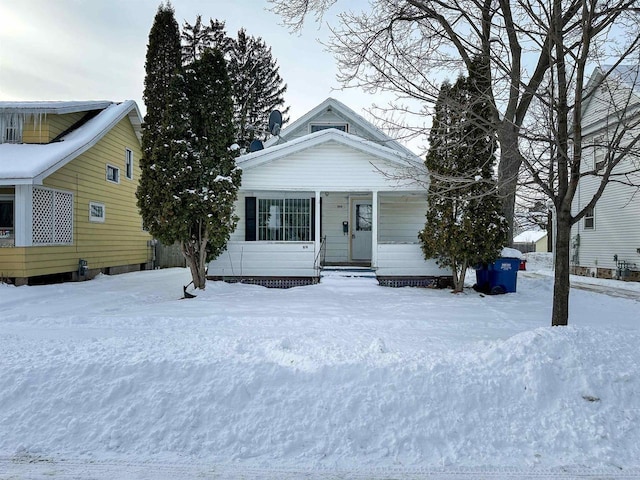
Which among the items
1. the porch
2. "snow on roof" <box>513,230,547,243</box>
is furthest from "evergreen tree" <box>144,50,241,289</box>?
"snow on roof" <box>513,230,547,243</box>

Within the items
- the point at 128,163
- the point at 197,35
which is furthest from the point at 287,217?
the point at 197,35

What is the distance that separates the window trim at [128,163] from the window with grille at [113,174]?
1.96 ft

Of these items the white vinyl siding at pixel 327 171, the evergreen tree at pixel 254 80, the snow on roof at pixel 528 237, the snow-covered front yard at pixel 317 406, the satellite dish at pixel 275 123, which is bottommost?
the snow-covered front yard at pixel 317 406

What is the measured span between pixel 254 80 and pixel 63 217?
20.3 metres

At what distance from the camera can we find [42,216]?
11125 mm

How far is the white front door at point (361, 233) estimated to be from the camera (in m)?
13.9

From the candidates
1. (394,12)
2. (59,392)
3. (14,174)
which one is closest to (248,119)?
(394,12)

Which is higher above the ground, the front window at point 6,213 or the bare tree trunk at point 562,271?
the front window at point 6,213

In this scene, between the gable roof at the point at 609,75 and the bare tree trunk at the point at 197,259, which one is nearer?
the gable roof at the point at 609,75

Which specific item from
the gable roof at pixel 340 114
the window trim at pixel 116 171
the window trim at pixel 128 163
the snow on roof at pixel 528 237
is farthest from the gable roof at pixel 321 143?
the snow on roof at pixel 528 237

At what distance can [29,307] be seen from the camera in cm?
798

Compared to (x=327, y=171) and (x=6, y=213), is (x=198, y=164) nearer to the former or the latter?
(x=327, y=171)

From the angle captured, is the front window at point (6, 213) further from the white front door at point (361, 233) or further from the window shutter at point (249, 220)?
the white front door at point (361, 233)

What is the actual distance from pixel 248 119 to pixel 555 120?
2620 centimetres
